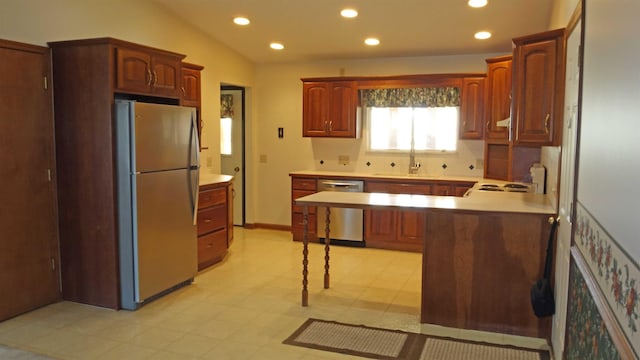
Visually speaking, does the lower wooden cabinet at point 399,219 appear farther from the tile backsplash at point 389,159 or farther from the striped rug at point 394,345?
the striped rug at point 394,345

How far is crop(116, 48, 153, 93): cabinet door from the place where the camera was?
385 cm

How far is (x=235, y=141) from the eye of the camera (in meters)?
7.36

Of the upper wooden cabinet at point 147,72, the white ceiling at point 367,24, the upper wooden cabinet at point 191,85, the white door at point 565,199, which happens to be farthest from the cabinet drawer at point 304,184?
the white door at point 565,199

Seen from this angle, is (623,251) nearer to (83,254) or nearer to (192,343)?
(192,343)

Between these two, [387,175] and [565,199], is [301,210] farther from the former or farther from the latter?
[565,199]

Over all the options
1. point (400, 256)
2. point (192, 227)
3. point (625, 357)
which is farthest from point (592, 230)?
point (400, 256)

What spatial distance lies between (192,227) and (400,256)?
2.46m

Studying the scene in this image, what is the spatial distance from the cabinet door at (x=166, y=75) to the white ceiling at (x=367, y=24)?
3.00ft

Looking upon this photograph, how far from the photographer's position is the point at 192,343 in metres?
3.37

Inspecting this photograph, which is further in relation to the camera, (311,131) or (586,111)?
(311,131)

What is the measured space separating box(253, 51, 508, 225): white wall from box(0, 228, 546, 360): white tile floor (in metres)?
1.74

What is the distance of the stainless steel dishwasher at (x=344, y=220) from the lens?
246 inches

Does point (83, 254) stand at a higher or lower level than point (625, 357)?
lower

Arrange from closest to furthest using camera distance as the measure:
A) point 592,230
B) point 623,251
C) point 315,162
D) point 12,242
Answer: point 623,251 → point 592,230 → point 12,242 → point 315,162
